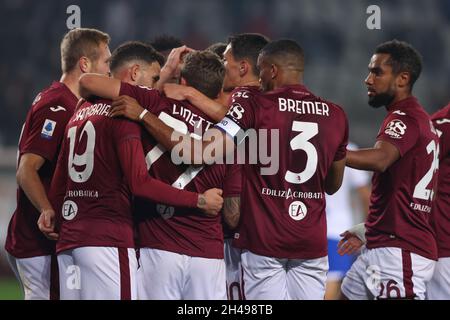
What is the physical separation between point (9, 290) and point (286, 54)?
7.10 m

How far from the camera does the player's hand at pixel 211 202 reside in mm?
5355

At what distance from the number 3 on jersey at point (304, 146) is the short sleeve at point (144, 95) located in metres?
0.90

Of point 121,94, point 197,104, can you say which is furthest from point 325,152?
point 121,94

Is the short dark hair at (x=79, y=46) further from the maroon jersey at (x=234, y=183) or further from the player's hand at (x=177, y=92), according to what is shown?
the maroon jersey at (x=234, y=183)

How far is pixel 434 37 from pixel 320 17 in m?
2.29

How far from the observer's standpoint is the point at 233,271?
6016mm

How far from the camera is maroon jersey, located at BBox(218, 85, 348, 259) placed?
18.4ft

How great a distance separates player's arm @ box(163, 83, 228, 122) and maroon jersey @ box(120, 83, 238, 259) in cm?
4

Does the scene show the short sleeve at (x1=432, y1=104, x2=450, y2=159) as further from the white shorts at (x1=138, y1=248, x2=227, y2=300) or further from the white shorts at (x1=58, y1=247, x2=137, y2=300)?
the white shorts at (x1=58, y1=247, x2=137, y2=300)

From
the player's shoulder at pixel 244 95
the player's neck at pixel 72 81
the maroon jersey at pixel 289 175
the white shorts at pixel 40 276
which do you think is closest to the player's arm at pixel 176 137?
the maroon jersey at pixel 289 175

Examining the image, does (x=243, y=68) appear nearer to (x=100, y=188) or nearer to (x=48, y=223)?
(x=100, y=188)

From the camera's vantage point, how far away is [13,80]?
14977 mm

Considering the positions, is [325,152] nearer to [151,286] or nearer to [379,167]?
Answer: [379,167]

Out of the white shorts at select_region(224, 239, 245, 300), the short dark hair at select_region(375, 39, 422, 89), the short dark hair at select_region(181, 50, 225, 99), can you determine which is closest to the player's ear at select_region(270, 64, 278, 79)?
the short dark hair at select_region(181, 50, 225, 99)
